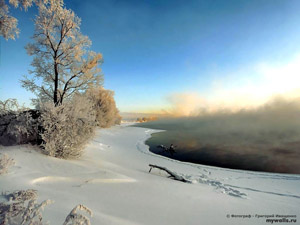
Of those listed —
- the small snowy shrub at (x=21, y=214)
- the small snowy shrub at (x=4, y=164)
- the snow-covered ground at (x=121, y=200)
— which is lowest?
the snow-covered ground at (x=121, y=200)

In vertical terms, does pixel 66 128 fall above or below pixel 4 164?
above

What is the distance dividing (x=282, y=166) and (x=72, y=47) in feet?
53.1

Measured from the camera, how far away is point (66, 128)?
267 inches

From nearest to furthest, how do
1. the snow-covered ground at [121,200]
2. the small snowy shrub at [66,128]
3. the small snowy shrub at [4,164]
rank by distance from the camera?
the snow-covered ground at [121,200] → the small snowy shrub at [4,164] → the small snowy shrub at [66,128]

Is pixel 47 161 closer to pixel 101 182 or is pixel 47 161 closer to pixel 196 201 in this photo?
pixel 101 182

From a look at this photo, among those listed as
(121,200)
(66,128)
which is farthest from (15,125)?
(121,200)

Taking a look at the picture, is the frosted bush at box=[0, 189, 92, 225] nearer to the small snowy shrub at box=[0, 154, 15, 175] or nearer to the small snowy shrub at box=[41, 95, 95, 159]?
the small snowy shrub at box=[0, 154, 15, 175]

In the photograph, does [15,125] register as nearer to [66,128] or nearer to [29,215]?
[66,128]

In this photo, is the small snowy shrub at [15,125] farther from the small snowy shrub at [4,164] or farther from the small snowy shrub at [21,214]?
the small snowy shrub at [21,214]

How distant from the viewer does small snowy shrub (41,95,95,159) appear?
245 inches

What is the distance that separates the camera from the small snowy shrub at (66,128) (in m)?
6.23

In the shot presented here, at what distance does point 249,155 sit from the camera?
14.3m

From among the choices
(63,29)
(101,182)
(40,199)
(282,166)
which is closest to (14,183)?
(40,199)

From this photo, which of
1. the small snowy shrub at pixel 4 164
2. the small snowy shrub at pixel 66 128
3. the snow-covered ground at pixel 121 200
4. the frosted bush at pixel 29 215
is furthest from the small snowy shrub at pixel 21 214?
the small snowy shrub at pixel 66 128
